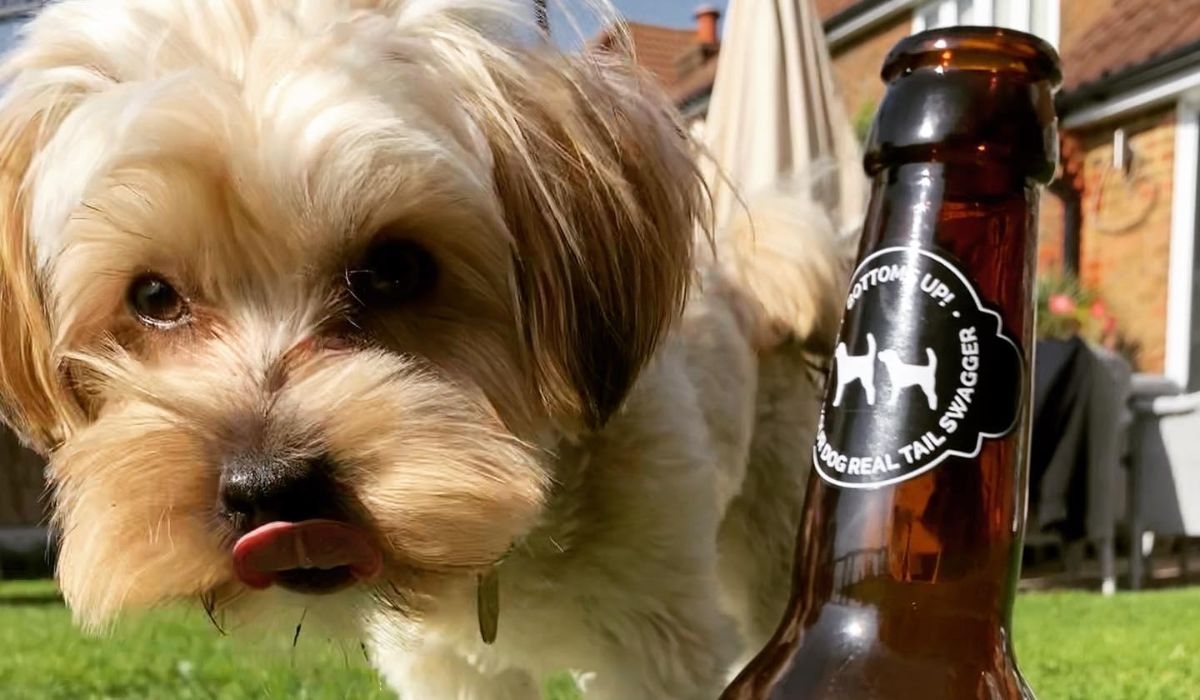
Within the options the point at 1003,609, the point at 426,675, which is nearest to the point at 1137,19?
the point at 426,675

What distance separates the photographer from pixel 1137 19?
946cm

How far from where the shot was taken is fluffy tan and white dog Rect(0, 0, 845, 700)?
62.4 inches

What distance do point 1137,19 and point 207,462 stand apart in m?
9.64

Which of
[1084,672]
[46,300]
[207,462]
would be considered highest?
[46,300]

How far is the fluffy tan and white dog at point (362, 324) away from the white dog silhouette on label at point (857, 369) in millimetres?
629

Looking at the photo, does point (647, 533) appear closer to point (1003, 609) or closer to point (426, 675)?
point (426, 675)

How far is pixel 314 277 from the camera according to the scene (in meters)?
1.75

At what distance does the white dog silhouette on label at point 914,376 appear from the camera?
1083 millimetres

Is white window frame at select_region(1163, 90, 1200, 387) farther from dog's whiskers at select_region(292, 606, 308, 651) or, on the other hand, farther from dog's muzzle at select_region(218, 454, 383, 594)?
dog's muzzle at select_region(218, 454, 383, 594)

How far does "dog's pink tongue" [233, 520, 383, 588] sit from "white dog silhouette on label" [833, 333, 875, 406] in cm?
69

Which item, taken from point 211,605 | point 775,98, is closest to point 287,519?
point 211,605

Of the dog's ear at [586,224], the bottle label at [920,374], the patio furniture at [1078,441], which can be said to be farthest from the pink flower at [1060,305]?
the bottle label at [920,374]

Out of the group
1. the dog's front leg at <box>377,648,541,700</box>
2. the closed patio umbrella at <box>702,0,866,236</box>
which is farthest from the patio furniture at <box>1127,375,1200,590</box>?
the dog's front leg at <box>377,648,541,700</box>

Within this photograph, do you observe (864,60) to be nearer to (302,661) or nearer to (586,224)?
(586,224)
